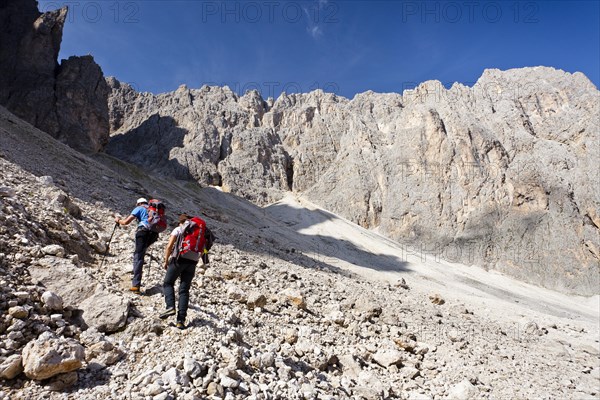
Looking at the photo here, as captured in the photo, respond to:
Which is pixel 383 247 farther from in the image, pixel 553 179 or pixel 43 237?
pixel 43 237

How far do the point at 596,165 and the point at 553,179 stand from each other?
8764mm

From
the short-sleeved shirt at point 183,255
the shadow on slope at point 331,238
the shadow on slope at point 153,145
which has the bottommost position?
the shadow on slope at point 331,238

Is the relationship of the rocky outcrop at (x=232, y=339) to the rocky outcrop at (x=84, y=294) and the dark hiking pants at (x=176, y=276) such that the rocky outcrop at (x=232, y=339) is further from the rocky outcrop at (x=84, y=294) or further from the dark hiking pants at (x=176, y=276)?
the dark hiking pants at (x=176, y=276)

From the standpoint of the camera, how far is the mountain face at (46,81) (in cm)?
5597

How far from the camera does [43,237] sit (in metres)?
7.60

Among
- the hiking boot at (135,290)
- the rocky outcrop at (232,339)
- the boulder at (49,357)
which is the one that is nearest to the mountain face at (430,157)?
the rocky outcrop at (232,339)

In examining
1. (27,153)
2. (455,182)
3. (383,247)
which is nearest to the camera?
(27,153)

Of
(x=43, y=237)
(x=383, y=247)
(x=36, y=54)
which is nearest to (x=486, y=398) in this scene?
(x=43, y=237)

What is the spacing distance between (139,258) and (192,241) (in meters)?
1.67

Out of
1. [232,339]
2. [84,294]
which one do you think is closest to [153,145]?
[84,294]

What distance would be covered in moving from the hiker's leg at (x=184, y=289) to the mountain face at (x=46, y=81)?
58078 mm

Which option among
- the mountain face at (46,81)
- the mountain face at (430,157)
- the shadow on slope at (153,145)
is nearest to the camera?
the mountain face at (46,81)

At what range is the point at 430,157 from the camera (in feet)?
269

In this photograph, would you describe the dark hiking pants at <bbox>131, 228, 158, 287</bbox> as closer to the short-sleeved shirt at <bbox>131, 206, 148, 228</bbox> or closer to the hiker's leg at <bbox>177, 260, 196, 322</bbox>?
the short-sleeved shirt at <bbox>131, 206, 148, 228</bbox>
